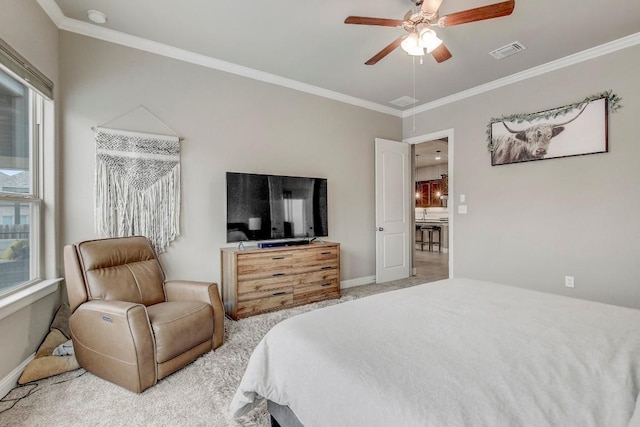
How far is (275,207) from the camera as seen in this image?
3.67m

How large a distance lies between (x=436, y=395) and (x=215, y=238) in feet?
9.83

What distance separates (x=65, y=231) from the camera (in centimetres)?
272

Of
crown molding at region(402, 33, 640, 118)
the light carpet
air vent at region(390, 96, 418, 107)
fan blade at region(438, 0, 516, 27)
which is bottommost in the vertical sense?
the light carpet

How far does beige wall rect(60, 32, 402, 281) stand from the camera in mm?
2785

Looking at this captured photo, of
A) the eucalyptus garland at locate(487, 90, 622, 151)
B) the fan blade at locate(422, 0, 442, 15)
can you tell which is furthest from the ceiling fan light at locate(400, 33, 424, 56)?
the eucalyptus garland at locate(487, 90, 622, 151)

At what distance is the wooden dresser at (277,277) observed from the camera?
3203 millimetres

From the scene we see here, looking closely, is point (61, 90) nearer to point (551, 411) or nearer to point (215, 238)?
point (215, 238)

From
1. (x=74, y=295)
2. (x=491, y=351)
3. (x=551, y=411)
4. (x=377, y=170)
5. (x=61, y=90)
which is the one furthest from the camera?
(x=377, y=170)

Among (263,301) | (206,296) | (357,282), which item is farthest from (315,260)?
(206,296)

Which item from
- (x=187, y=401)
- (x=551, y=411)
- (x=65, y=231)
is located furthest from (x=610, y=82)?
(x=65, y=231)

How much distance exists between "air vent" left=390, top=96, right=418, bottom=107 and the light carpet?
158 inches

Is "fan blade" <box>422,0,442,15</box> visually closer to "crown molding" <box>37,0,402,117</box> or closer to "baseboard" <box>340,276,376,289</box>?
"crown molding" <box>37,0,402,117</box>

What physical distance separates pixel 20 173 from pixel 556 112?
506 centimetres

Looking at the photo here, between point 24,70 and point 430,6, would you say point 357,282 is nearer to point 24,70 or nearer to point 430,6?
point 430,6
